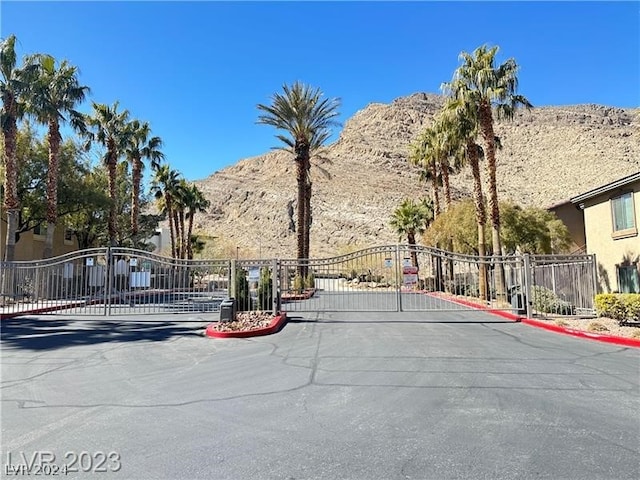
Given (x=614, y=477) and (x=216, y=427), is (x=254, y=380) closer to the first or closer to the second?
(x=216, y=427)

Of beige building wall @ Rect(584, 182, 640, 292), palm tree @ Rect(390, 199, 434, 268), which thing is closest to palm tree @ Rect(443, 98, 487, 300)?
beige building wall @ Rect(584, 182, 640, 292)

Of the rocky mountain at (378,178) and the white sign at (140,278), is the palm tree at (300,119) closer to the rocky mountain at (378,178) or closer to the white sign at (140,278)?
the white sign at (140,278)

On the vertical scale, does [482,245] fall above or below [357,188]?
below

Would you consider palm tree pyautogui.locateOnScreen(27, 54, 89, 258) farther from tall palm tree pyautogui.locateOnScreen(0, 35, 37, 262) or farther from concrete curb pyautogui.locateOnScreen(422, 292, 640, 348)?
concrete curb pyautogui.locateOnScreen(422, 292, 640, 348)

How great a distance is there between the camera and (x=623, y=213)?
57.4 ft

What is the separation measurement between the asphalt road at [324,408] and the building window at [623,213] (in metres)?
8.54

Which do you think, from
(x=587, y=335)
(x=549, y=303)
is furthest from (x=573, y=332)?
Answer: (x=549, y=303)

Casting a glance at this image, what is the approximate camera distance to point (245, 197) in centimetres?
10769

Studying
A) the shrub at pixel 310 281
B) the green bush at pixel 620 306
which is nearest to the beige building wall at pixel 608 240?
the green bush at pixel 620 306

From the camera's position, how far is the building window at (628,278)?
17.1 metres

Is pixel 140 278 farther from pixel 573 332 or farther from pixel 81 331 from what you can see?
pixel 573 332

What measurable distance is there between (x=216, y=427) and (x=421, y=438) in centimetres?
223

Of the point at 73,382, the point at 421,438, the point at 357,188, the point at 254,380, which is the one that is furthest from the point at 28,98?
the point at 357,188

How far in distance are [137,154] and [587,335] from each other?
106 feet
